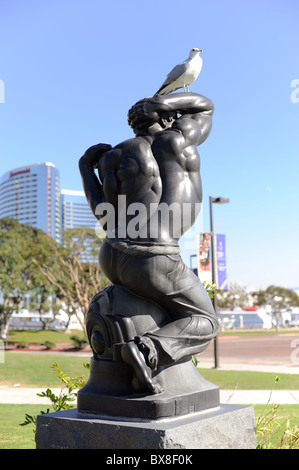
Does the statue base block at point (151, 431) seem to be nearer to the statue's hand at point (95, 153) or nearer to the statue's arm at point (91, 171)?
the statue's arm at point (91, 171)

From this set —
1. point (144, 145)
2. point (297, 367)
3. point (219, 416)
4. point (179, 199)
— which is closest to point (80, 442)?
point (219, 416)

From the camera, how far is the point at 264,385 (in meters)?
12.0

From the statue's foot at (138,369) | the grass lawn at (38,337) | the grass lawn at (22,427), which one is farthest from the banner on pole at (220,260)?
the grass lawn at (38,337)

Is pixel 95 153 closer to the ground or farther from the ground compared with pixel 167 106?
closer to the ground

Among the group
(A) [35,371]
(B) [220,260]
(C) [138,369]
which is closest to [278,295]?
(B) [220,260]

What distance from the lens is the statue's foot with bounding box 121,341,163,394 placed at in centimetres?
298

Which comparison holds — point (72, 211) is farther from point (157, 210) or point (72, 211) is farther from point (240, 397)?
point (157, 210)

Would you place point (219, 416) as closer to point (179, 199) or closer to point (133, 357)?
point (133, 357)

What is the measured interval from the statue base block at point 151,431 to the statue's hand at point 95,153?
205 centimetres

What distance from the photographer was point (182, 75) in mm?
4188

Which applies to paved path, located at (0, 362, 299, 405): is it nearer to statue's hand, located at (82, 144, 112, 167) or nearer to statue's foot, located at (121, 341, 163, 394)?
statue's foot, located at (121, 341, 163, 394)

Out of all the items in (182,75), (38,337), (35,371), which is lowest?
(38,337)

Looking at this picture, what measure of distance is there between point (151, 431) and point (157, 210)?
156 cm
